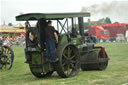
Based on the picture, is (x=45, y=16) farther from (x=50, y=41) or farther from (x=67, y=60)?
(x=67, y=60)

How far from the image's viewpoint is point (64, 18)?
816 centimetres

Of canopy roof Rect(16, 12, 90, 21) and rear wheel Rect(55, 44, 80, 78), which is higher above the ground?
canopy roof Rect(16, 12, 90, 21)

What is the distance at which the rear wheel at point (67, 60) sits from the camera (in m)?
7.38

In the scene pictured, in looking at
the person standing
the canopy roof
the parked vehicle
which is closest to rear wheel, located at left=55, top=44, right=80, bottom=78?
the person standing

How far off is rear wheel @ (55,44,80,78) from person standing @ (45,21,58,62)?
0.20 metres

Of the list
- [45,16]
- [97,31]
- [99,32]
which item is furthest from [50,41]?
[99,32]

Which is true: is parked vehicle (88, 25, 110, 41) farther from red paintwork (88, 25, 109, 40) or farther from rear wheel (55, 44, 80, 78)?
rear wheel (55, 44, 80, 78)

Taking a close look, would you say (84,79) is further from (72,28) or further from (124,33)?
(124,33)

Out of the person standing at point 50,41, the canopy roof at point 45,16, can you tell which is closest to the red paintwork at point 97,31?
the canopy roof at point 45,16

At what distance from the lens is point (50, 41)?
7402mm

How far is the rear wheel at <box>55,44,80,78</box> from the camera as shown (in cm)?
738

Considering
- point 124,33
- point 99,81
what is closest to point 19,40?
point 124,33

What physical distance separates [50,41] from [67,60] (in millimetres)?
836

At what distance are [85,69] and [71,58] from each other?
1474 mm
